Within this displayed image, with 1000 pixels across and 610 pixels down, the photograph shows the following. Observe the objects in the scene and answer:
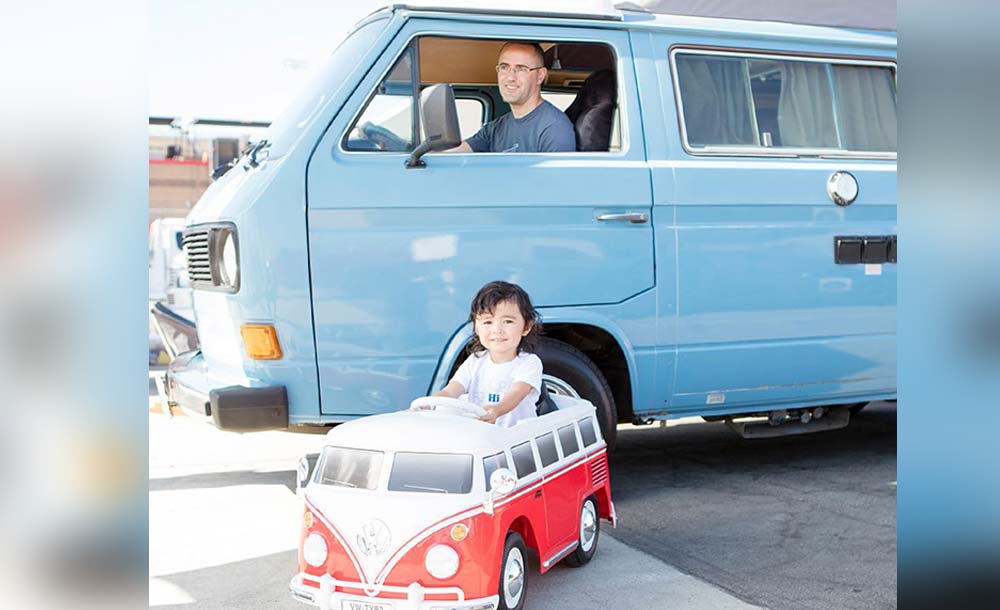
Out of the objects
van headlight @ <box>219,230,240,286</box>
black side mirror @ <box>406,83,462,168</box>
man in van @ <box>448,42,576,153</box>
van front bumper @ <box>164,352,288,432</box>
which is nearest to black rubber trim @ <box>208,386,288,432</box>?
van front bumper @ <box>164,352,288,432</box>

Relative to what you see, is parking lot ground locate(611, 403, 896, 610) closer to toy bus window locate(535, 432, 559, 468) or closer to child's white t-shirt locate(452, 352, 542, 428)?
toy bus window locate(535, 432, 559, 468)

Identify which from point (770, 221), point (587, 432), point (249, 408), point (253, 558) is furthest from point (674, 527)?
point (249, 408)

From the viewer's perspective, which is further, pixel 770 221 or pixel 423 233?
pixel 770 221

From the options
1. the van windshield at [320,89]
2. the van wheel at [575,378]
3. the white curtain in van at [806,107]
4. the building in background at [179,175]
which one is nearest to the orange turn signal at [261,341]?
the van windshield at [320,89]

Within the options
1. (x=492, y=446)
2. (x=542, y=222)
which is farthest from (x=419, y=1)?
(x=492, y=446)

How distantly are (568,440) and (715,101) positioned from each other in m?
2.18

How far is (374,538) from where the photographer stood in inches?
127

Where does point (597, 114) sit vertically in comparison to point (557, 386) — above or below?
above

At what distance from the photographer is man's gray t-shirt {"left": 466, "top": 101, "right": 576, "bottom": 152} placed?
4992 mm

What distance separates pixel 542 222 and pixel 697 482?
182 cm

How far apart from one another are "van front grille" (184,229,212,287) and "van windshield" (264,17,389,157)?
1.89ft

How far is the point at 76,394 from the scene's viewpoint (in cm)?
135

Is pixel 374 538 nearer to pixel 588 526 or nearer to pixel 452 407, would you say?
pixel 452 407

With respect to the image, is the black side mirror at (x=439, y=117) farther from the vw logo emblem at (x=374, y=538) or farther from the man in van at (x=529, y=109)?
the vw logo emblem at (x=374, y=538)
